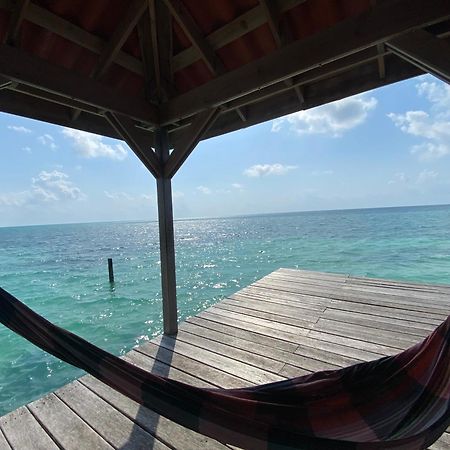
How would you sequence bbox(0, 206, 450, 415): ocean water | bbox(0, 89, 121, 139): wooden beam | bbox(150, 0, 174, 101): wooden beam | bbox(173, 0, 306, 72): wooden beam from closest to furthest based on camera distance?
bbox(173, 0, 306, 72): wooden beam
bbox(0, 89, 121, 139): wooden beam
bbox(150, 0, 174, 101): wooden beam
bbox(0, 206, 450, 415): ocean water

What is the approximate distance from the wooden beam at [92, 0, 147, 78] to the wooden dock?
2.19 m

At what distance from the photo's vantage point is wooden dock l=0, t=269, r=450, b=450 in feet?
4.31

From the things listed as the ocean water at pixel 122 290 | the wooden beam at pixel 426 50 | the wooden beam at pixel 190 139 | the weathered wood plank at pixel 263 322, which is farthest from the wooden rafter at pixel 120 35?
the ocean water at pixel 122 290

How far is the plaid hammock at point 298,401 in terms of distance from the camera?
0.82 m

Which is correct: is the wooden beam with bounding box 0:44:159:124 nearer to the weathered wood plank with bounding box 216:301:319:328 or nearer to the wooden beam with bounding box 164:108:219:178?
the wooden beam with bounding box 164:108:219:178

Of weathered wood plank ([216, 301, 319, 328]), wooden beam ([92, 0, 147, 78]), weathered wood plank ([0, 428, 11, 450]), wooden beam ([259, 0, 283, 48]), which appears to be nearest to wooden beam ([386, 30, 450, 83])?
wooden beam ([259, 0, 283, 48])

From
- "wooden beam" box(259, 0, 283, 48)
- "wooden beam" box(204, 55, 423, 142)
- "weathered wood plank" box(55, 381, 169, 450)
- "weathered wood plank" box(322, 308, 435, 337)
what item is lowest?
"weathered wood plank" box(55, 381, 169, 450)

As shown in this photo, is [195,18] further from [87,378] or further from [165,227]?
[87,378]

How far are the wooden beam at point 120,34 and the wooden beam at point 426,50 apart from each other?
5.19 feet

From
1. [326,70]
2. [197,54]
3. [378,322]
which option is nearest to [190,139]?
[197,54]

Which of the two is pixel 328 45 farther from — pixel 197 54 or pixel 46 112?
pixel 46 112

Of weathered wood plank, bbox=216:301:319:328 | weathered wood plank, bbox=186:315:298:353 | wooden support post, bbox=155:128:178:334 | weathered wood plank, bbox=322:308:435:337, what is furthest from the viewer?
weathered wood plank, bbox=216:301:319:328

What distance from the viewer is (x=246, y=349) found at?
210 cm

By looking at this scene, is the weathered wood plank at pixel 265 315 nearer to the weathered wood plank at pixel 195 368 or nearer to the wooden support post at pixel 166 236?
the wooden support post at pixel 166 236
